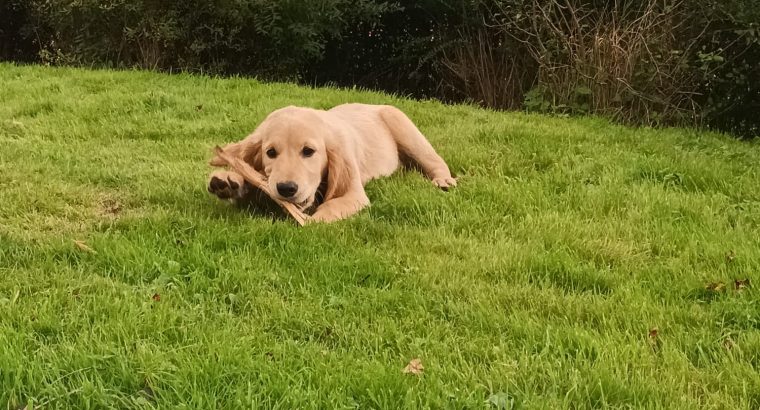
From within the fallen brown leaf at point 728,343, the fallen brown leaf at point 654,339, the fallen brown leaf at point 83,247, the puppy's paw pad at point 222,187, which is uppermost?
the fallen brown leaf at point 728,343

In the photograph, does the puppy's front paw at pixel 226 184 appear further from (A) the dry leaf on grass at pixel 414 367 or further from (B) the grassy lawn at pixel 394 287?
(A) the dry leaf on grass at pixel 414 367

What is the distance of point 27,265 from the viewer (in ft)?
10.7

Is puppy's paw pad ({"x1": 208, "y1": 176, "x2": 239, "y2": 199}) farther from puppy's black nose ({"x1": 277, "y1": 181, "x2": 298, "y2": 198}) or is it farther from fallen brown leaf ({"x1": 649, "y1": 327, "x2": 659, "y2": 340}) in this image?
fallen brown leaf ({"x1": 649, "y1": 327, "x2": 659, "y2": 340})

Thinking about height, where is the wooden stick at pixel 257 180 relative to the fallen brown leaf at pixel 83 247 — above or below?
above

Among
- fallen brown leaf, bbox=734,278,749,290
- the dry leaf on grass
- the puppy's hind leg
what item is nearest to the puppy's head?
the puppy's hind leg

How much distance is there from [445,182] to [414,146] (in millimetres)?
444

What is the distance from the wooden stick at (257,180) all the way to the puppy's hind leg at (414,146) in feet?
4.38

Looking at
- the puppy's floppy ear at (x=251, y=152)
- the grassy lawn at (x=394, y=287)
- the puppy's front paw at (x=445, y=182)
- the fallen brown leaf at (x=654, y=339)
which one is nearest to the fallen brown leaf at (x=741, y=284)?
the grassy lawn at (x=394, y=287)

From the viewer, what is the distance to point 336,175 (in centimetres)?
425

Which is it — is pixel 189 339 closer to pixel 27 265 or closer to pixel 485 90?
pixel 27 265

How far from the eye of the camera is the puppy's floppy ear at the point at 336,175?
425cm

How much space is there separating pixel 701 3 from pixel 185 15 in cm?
668

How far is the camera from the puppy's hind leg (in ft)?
16.7

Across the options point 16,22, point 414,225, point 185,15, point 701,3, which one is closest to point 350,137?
point 414,225
